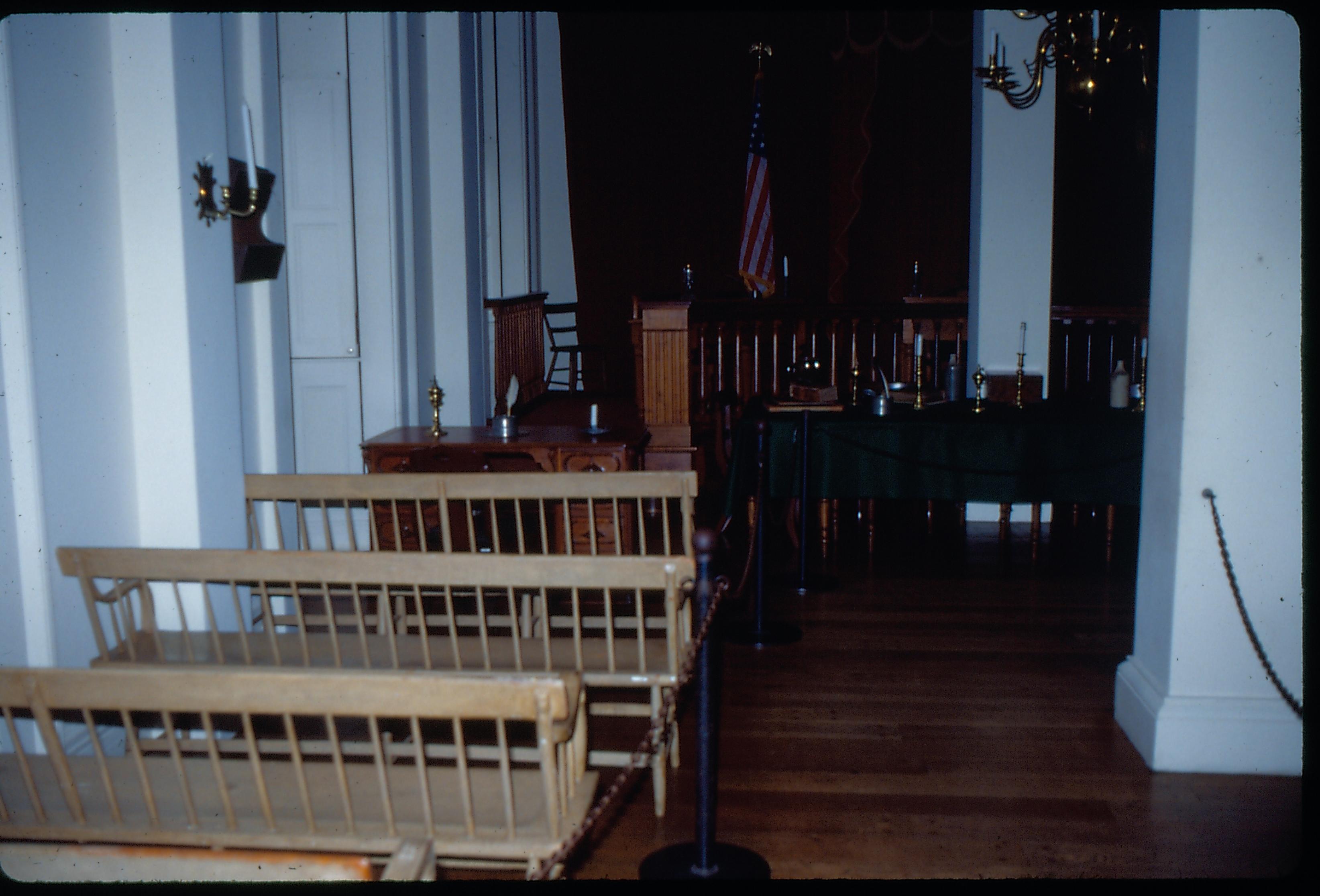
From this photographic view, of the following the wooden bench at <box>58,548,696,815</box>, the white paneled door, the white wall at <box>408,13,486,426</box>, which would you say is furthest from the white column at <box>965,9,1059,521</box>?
the wooden bench at <box>58,548,696,815</box>

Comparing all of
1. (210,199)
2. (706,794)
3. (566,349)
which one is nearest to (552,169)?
(566,349)

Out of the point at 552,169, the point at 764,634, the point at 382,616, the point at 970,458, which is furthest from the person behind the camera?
the point at 552,169

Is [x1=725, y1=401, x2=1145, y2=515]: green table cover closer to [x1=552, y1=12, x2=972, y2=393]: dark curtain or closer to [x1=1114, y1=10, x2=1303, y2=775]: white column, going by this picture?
[x1=1114, y1=10, x2=1303, y2=775]: white column

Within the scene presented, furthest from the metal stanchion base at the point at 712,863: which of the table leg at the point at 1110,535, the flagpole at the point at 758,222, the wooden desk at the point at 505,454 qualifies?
the flagpole at the point at 758,222

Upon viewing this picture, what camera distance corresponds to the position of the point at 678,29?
33.9ft

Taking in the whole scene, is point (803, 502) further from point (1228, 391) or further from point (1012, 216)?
point (1012, 216)

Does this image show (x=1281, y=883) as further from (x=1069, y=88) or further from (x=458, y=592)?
(x=1069, y=88)

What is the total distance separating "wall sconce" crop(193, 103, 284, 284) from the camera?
11.0 ft

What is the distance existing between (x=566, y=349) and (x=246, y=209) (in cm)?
668

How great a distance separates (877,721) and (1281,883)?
1270mm

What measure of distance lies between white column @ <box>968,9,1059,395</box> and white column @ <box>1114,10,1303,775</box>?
319 centimetres

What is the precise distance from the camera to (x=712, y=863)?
266 cm

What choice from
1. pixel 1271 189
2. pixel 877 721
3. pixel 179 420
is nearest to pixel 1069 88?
pixel 1271 189

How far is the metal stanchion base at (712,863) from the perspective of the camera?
263 cm
